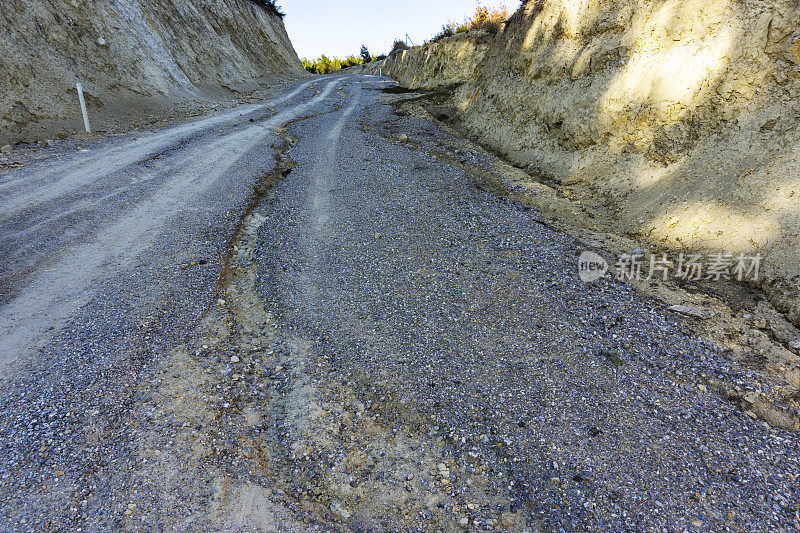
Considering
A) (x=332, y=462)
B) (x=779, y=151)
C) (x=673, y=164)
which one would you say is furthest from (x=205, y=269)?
(x=779, y=151)

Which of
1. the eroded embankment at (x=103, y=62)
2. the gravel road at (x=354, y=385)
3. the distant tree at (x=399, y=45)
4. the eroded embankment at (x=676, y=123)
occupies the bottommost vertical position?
the gravel road at (x=354, y=385)

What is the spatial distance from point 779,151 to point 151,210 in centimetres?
944

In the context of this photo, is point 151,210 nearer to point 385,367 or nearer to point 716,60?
point 385,367

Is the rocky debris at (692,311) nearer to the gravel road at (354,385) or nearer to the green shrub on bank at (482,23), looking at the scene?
the gravel road at (354,385)

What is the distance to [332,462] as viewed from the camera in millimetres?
3092
